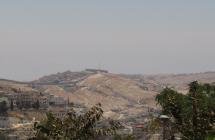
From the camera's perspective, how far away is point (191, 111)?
6200 cm

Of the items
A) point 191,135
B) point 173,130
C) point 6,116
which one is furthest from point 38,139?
point 6,116

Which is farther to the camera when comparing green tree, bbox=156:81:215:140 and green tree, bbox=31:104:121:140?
green tree, bbox=156:81:215:140

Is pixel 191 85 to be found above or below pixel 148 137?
above

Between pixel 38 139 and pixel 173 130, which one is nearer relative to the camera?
pixel 38 139

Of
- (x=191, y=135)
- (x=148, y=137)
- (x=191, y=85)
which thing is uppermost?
(x=191, y=85)

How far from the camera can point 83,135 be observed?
36.5 m

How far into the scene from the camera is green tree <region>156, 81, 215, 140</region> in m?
57.7

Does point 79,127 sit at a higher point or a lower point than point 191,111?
higher

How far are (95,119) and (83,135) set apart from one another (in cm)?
136

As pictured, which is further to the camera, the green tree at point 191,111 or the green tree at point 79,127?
the green tree at point 191,111

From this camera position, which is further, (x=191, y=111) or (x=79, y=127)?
(x=191, y=111)

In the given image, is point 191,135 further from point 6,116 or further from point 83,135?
point 6,116

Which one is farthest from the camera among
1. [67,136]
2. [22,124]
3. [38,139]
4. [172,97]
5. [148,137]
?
[22,124]

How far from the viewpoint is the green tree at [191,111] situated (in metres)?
57.7
